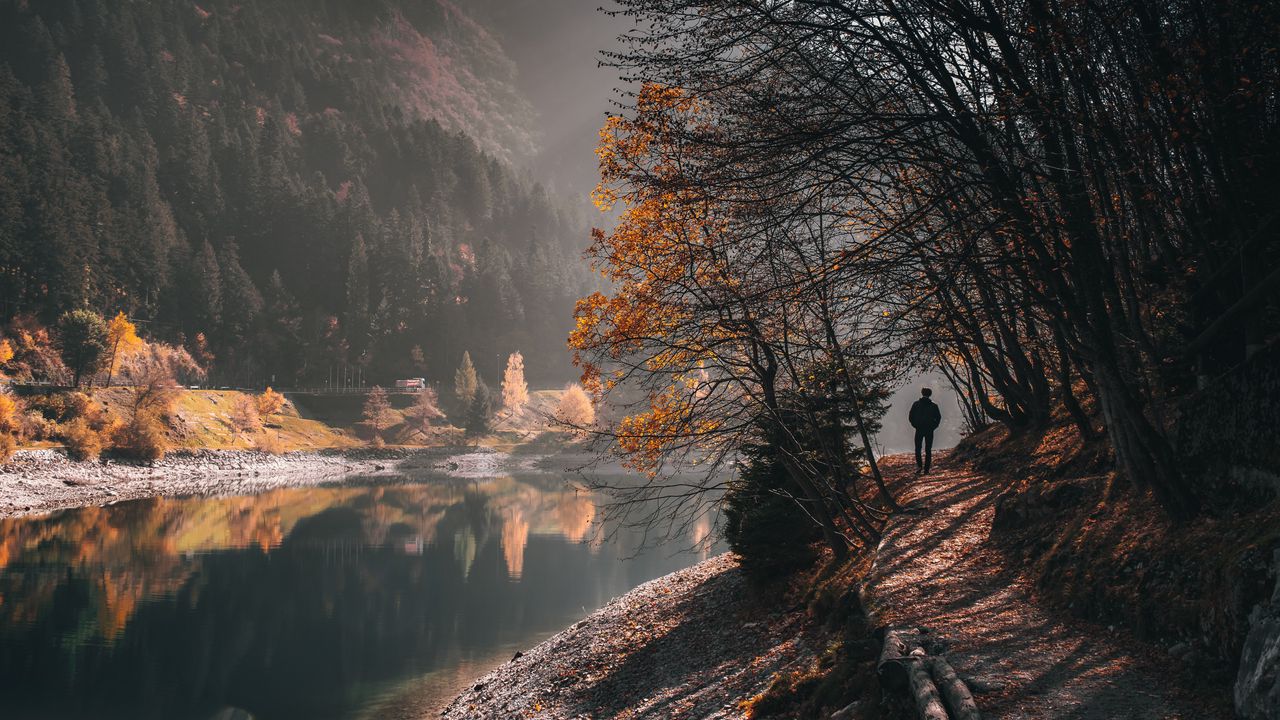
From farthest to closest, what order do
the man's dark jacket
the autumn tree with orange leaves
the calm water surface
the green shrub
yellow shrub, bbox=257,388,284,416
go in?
yellow shrub, bbox=257,388,284,416 → the calm water surface → the man's dark jacket → the green shrub → the autumn tree with orange leaves

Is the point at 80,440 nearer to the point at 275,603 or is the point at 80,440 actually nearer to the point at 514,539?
the point at 514,539

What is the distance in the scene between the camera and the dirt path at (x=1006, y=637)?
19.8 ft

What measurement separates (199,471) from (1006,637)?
290 feet

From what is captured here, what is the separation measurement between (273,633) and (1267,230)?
30.6 meters

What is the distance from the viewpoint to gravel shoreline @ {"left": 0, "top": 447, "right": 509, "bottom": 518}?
190 feet

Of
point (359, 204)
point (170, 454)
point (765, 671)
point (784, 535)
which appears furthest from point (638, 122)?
point (359, 204)

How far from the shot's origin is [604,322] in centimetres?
1286

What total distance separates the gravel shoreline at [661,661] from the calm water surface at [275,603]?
2.65 metres

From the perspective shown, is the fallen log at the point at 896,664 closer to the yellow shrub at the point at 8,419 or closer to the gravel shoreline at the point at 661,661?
the gravel shoreline at the point at 661,661

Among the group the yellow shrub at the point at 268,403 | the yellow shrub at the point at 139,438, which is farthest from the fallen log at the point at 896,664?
the yellow shrub at the point at 268,403

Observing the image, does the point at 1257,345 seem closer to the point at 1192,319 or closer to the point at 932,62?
the point at 1192,319

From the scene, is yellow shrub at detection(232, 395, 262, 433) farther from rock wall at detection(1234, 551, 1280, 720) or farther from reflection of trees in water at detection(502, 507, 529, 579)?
rock wall at detection(1234, 551, 1280, 720)

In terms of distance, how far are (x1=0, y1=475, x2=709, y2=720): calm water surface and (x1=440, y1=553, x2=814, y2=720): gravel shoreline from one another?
8.68ft

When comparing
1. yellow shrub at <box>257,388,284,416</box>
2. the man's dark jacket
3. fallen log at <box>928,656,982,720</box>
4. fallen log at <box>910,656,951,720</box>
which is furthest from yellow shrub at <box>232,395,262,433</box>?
fallen log at <box>928,656,982,720</box>
